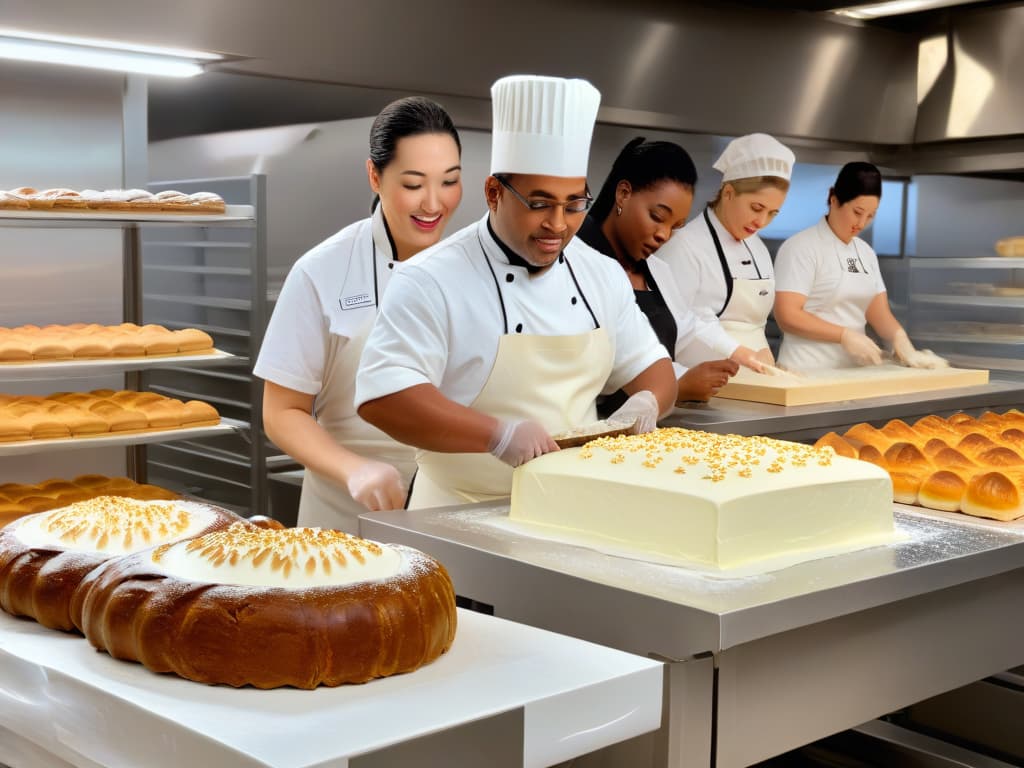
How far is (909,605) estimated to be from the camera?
160 centimetres

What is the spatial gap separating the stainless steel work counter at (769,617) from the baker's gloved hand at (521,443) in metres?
0.10

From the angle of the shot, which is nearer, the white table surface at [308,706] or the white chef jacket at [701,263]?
the white table surface at [308,706]

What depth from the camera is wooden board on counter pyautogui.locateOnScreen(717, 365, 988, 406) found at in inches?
126

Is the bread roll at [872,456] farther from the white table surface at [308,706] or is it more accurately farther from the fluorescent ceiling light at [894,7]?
the fluorescent ceiling light at [894,7]

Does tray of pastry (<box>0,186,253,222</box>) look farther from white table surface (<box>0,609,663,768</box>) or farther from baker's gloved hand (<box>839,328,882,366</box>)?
baker's gloved hand (<box>839,328,882,366</box>)

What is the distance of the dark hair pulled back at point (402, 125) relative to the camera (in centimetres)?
245

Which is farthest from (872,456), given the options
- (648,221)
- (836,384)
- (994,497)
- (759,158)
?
(759,158)

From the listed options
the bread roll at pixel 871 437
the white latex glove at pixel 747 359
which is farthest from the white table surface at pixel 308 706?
the white latex glove at pixel 747 359

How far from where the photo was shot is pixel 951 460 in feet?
7.23

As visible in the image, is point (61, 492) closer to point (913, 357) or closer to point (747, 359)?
point (747, 359)

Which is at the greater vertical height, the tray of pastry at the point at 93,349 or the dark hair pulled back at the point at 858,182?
the dark hair pulled back at the point at 858,182

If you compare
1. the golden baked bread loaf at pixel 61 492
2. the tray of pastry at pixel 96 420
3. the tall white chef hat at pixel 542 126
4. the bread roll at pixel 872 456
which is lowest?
the golden baked bread loaf at pixel 61 492

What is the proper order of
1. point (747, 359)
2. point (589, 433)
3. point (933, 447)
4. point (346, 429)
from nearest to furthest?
point (589, 433), point (933, 447), point (346, 429), point (747, 359)

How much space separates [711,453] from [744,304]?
261 centimetres
